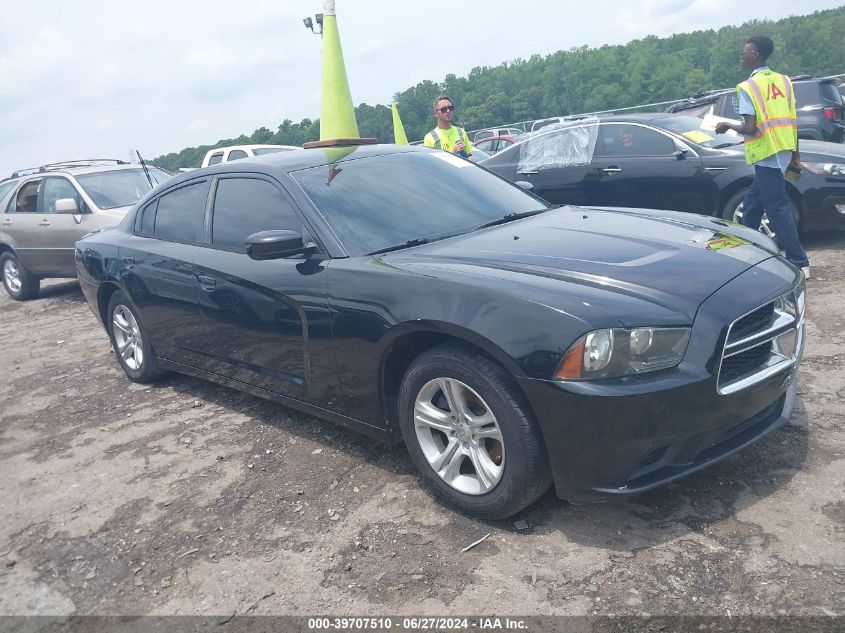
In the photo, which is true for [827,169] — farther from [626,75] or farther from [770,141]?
[626,75]

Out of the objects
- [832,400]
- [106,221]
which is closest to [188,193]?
[832,400]

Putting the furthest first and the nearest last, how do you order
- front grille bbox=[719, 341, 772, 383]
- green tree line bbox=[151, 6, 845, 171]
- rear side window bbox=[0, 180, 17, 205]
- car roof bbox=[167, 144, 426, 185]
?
green tree line bbox=[151, 6, 845, 171] < rear side window bbox=[0, 180, 17, 205] < car roof bbox=[167, 144, 426, 185] < front grille bbox=[719, 341, 772, 383]

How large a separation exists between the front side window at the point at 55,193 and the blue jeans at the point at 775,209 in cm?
759

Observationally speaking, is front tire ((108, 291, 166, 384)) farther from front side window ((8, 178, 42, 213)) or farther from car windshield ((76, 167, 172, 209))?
front side window ((8, 178, 42, 213))

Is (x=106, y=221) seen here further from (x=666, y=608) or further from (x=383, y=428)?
(x=666, y=608)

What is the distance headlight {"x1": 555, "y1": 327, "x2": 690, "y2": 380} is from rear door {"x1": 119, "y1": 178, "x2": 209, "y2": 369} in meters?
2.56

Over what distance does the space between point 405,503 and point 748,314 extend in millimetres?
1639

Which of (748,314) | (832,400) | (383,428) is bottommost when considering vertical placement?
(832,400)

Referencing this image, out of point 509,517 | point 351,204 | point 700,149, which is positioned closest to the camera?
point 509,517

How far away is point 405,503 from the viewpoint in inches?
129

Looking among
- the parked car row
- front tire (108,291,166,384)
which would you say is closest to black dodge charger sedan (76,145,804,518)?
front tire (108,291,166,384)

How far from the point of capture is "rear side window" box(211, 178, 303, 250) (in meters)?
3.86

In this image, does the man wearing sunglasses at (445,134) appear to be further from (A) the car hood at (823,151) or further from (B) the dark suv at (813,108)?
(B) the dark suv at (813,108)

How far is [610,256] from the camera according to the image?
312 centimetres
